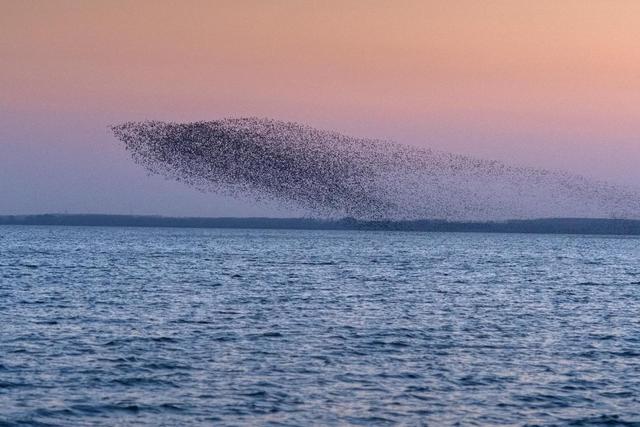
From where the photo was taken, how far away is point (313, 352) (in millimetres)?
31891

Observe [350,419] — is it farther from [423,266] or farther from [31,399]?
[423,266]

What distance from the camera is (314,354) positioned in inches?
1238

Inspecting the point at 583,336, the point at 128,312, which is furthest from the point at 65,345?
the point at 583,336

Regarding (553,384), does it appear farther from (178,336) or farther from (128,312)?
(128,312)

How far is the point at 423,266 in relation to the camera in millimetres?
92188

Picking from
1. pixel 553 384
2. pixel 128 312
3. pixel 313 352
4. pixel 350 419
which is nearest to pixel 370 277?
pixel 128 312

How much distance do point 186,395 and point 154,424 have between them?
9.49 ft

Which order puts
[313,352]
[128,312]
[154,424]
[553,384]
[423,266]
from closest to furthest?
[154,424]
[553,384]
[313,352]
[128,312]
[423,266]

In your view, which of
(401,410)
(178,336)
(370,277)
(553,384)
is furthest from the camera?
(370,277)

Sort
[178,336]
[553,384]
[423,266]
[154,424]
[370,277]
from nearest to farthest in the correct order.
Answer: [154,424] → [553,384] → [178,336] → [370,277] → [423,266]

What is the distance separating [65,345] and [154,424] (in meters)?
11.7

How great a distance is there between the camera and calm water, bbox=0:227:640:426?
23500 mm

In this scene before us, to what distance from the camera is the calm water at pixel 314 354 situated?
23500 millimetres

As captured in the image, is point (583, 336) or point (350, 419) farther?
point (583, 336)
